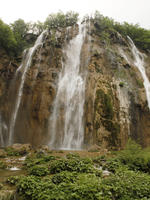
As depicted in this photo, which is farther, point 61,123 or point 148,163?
point 61,123

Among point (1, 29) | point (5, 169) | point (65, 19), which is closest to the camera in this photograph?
point (5, 169)

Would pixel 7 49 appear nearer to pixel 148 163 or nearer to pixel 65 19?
pixel 65 19

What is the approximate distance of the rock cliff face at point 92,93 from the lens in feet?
52.9

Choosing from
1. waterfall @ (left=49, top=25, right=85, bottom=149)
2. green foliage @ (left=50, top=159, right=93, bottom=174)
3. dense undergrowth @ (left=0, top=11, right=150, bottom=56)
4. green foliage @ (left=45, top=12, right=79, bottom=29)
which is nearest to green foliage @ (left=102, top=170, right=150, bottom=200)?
green foliage @ (left=50, top=159, right=93, bottom=174)

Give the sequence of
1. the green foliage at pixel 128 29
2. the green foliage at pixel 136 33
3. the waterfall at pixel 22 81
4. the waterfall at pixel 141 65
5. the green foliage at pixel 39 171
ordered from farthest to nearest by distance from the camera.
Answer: the green foliage at pixel 136 33 < the green foliage at pixel 128 29 < the waterfall at pixel 141 65 < the waterfall at pixel 22 81 < the green foliage at pixel 39 171

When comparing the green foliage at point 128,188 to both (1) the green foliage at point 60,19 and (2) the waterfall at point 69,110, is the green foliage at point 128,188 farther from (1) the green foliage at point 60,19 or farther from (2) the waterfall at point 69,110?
(1) the green foliage at point 60,19

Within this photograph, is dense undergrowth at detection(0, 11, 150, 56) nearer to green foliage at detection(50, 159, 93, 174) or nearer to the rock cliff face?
the rock cliff face

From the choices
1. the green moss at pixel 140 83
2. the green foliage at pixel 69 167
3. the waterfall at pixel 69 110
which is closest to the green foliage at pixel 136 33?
the green moss at pixel 140 83

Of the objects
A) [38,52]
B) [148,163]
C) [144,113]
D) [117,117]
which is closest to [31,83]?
[38,52]

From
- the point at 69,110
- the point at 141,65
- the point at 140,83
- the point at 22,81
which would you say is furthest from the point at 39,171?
the point at 141,65

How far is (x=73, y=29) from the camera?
25.3 m

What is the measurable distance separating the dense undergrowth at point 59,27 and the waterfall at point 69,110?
7715mm

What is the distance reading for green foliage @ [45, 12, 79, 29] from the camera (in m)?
33.6

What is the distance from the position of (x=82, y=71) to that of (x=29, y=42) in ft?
46.0
